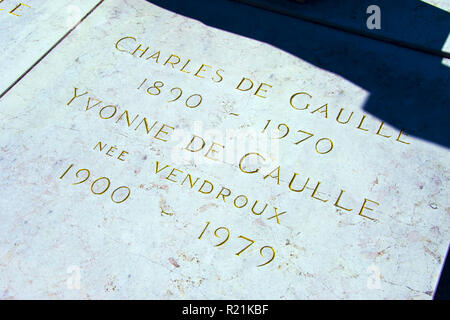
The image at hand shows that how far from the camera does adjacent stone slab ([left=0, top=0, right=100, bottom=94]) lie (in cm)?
354

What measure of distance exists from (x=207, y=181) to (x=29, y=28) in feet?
6.96

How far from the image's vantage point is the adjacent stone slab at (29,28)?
3.54 metres

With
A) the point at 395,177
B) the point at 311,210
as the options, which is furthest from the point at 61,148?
the point at 395,177

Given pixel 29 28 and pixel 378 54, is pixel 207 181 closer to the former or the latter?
pixel 378 54

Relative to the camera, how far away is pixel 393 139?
3.02 meters

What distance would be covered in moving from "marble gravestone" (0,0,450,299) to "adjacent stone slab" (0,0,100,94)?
12 cm

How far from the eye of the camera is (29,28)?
12.5 ft

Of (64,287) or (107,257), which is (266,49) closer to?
(107,257)

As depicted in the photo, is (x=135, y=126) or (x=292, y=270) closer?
(x=292, y=270)

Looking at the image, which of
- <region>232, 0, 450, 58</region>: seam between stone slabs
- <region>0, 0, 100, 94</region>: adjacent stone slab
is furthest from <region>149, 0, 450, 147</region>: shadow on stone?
<region>0, 0, 100, 94</region>: adjacent stone slab

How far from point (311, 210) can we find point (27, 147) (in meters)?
1.85

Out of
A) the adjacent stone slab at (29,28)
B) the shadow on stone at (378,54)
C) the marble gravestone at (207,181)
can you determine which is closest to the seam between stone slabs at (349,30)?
the shadow on stone at (378,54)

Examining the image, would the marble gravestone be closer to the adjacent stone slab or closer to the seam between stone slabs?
the adjacent stone slab

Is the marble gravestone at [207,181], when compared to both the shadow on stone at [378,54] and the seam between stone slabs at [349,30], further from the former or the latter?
the seam between stone slabs at [349,30]
